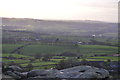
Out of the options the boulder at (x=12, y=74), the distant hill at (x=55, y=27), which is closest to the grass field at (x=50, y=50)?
the distant hill at (x=55, y=27)

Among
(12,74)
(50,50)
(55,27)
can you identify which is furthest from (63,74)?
(55,27)

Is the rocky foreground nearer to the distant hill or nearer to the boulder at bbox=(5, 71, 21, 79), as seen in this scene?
the boulder at bbox=(5, 71, 21, 79)

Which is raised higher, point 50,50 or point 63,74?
point 50,50

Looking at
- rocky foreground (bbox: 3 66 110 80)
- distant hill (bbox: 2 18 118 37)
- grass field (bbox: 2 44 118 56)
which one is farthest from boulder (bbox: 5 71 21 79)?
distant hill (bbox: 2 18 118 37)

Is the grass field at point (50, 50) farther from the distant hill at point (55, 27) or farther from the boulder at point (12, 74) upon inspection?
the boulder at point (12, 74)

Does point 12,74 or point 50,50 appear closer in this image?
point 12,74

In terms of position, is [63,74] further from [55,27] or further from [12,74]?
[55,27]

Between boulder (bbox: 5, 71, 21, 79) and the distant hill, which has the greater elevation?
the distant hill

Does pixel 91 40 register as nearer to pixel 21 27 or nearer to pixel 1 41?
pixel 21 27
